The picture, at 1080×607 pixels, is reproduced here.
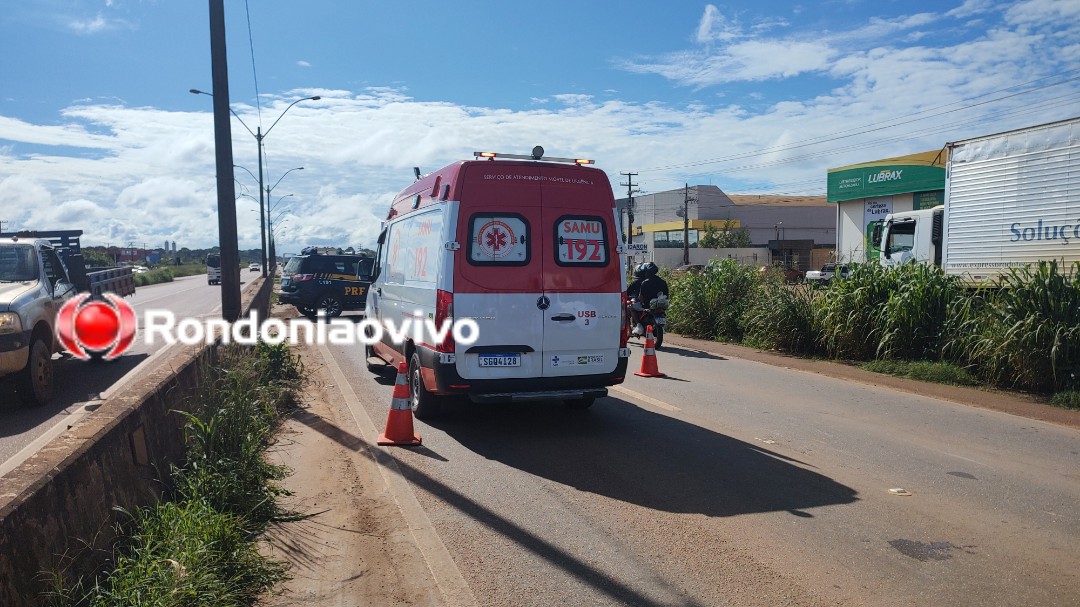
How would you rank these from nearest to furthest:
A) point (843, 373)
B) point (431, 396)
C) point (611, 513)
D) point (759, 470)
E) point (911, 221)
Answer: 1. point (611, 513)
2. point (759, 470)
3. point (431, 396)
4. point (843, 373)
5. point (911, 221)

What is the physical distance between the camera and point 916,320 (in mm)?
12602

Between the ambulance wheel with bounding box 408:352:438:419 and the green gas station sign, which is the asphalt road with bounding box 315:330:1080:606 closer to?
the ambulance wheel with bounding box 408:352:438:419

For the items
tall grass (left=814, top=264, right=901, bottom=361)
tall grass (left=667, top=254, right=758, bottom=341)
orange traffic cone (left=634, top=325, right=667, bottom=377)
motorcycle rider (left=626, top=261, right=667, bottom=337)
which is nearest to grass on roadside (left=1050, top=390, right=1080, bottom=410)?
tall grass (left=814, top=264, right=901, bottom=361)

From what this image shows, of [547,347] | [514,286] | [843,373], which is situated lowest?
[843,373]

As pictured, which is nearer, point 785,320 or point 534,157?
point 534,157

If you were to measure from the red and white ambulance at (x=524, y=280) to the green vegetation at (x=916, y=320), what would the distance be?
241 inches

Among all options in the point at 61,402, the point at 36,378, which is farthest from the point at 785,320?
the point at 36,378

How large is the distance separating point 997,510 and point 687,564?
2.57 meters

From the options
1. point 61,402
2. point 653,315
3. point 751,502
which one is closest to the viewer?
point 751,502

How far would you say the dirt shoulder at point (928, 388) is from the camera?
9.16 m

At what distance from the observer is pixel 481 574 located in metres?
4.45

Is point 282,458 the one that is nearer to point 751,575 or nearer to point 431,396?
point 431,396

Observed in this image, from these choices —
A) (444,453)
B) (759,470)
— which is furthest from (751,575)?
(444,453)

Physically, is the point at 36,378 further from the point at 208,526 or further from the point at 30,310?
the point at 208,526
